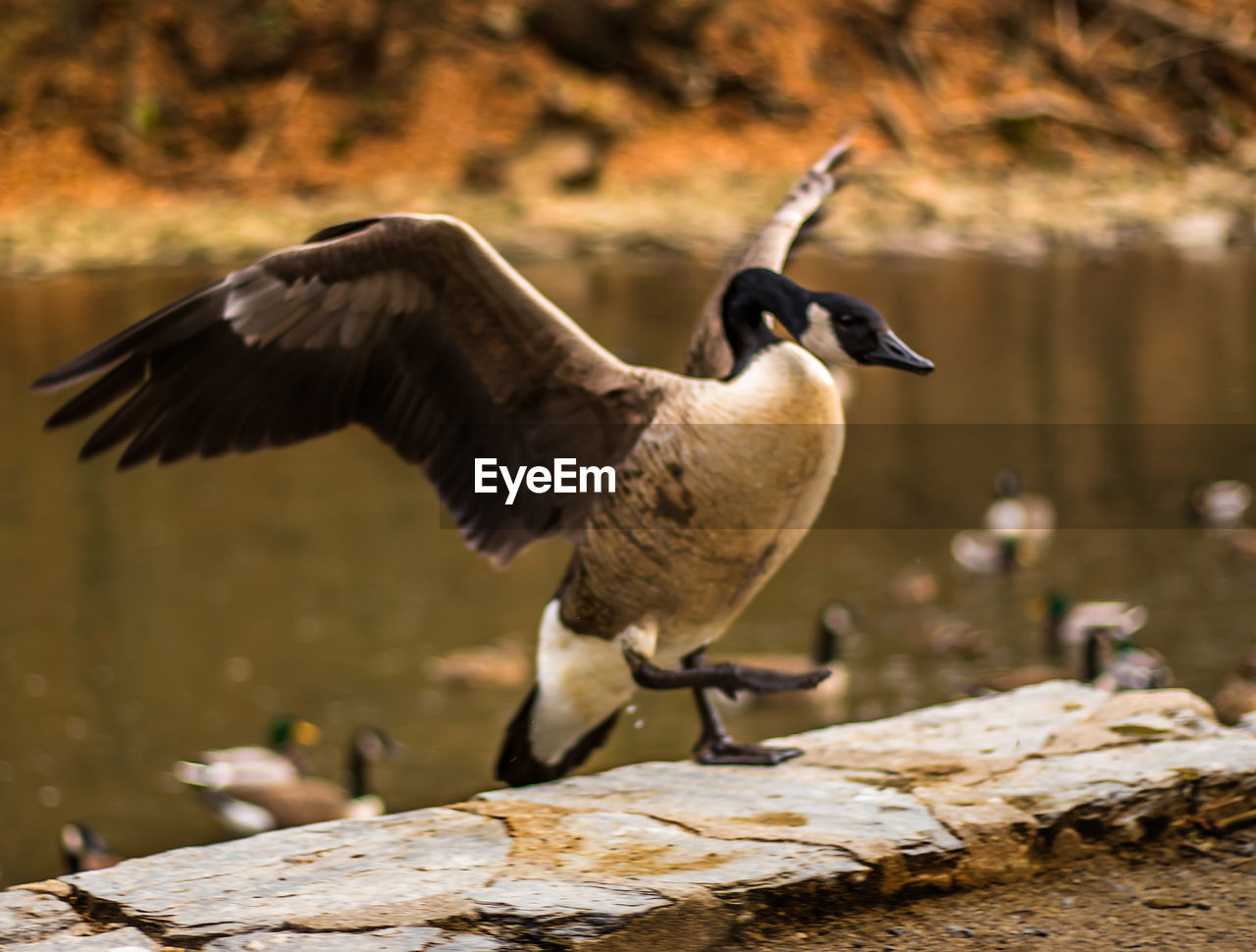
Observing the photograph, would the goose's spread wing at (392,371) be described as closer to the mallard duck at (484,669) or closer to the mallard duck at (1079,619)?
the mallard duck at (484,669)

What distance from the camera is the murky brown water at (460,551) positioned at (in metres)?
9.35

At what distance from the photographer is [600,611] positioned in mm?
4414

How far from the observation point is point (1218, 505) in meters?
12.3

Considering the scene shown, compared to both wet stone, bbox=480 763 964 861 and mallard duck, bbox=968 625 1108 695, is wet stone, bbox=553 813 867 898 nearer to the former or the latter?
wet stone, bbox=480 763 964 861

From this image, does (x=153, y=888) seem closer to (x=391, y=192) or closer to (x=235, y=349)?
(x=235, y=349)

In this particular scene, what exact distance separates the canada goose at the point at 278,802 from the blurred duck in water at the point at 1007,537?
6052 mm

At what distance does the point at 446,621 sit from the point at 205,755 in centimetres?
302

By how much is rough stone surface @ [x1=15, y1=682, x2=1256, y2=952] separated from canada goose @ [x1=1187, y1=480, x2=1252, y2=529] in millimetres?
8289

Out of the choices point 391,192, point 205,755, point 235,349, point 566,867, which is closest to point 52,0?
point 391,192

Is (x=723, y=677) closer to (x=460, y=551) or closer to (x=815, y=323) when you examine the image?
(x=815, y=323)

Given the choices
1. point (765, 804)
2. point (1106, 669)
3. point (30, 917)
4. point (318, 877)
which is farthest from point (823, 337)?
point (1106, 669)

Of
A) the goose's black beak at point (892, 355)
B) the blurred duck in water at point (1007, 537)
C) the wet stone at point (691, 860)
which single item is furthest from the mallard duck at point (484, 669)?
the goose's black beak at point (892, 355)

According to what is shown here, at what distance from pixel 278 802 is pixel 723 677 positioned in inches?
188

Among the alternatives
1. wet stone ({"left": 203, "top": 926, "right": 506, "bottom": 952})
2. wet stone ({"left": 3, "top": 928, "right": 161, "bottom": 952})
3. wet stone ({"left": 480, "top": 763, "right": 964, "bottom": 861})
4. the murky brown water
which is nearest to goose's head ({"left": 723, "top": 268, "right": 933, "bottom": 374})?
wet stone ({"left": 480, "top": 763, "right": 964, "bottom": 861})
